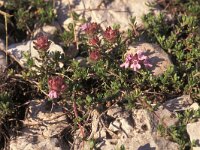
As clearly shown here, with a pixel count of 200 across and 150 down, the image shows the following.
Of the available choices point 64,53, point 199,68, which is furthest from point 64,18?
point 199,68

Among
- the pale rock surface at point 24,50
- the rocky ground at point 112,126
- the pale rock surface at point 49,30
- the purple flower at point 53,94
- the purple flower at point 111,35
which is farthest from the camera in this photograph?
the pale rock surface at point 49,30

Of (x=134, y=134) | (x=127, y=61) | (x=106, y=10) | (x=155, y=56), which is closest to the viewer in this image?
(x=134, y=134)

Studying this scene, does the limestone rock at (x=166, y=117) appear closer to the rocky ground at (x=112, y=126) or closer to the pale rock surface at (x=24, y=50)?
the rocky ground at (x=112, y=126)

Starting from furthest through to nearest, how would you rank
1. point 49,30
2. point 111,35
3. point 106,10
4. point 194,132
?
1. point 106,10
2. point 49,30
3. point 111,35
4. point 194,132

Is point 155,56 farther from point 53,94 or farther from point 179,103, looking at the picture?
point 53,94

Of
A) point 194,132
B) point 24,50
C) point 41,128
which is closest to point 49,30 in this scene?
point 24,50

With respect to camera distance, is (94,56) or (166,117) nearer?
(166,117)

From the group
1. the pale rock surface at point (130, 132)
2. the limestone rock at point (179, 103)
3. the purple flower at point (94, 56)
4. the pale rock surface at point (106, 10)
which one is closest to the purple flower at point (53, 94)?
the pale rock surface at point (130, 132)
